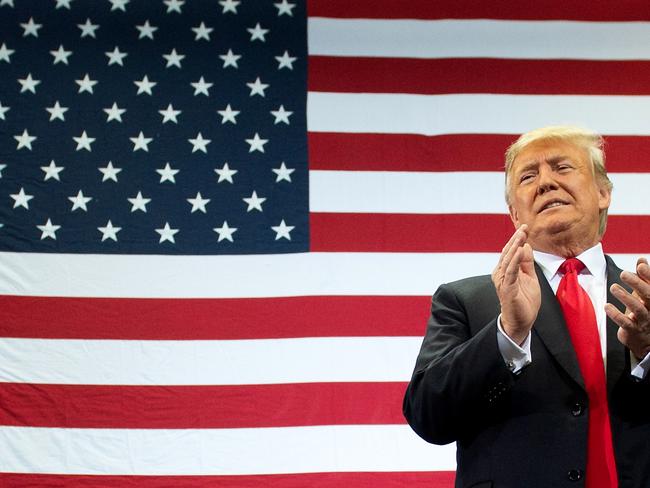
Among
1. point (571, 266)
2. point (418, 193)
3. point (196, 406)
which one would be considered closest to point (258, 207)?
point (418, 193)

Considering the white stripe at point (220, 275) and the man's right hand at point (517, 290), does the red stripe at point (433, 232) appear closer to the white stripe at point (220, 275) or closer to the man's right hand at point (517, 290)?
the white stripe at point (220, 275)

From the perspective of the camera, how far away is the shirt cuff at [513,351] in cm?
177

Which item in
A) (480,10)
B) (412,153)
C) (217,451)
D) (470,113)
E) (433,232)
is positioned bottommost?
(217,451)

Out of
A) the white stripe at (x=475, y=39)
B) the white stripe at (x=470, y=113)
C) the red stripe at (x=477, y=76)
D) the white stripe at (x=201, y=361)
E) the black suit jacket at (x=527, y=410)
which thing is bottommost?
the black suit jacket at (x=527, y=410)

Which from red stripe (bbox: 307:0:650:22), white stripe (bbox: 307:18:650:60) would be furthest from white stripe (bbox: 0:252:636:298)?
red stripe (bbox: 307:0:650:22)

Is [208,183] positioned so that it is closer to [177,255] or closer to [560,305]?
[177,255]

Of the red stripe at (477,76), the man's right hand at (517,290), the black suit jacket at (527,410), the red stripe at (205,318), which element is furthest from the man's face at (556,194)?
the red stripe at (477,76)

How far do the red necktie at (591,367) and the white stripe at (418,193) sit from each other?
4.96ft

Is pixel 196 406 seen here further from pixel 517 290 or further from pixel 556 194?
pixel 517 290

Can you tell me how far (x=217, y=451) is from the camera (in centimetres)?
329

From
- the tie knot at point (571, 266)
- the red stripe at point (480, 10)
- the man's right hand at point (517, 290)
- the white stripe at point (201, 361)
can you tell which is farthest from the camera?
the red stripe at point (480, 10)

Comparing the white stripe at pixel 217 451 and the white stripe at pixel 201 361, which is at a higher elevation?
the white stripe at pixel 201 361

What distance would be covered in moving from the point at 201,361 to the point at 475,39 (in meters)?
1.63

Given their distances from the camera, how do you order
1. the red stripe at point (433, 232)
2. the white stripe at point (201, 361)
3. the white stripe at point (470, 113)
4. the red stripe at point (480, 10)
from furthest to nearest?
1. the red stripe at point (480, 10)
2. the white stripe at point (470, 113)
3. the red stripe at point (433, 232)
4. the white stripe at point (201, 361)
